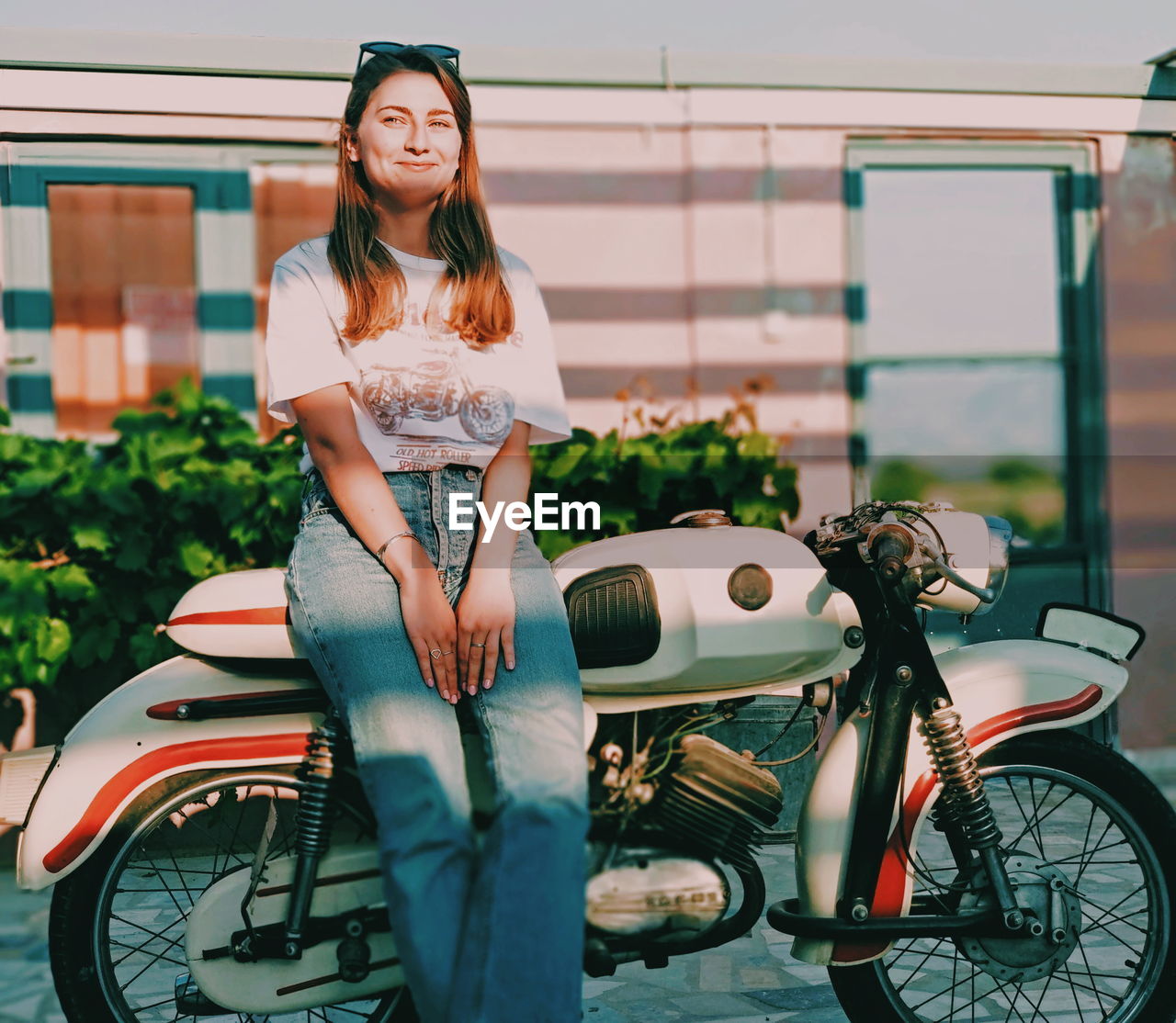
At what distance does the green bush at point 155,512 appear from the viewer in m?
3.85

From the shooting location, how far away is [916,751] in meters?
2.30

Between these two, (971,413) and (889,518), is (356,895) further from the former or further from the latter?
(971,413)

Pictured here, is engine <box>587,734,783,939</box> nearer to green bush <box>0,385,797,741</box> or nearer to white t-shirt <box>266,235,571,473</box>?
white t-shirt <box>266,235,571,473</box>

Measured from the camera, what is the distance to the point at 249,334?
509 centimetres

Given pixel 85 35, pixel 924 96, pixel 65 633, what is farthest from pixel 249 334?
pixel 924 96

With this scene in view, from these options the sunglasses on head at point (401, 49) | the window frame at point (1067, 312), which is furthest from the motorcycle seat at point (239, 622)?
the window frame at point (1067, 312)

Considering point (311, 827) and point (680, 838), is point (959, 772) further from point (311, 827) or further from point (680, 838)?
point (311, 827)

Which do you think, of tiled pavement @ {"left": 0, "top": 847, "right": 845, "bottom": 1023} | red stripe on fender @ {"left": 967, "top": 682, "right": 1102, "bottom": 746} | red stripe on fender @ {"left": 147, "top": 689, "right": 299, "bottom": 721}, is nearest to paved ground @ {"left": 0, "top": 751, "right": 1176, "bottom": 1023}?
tiled pavement @ {"left": 0, "top": 847, "right": 845, "bottom": 1023}

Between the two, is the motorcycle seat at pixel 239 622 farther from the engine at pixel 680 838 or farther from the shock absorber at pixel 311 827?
the engine at pixel 680 838

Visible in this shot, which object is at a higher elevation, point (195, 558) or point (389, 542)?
point (389, 542)

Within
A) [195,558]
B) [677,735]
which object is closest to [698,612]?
[677,735]

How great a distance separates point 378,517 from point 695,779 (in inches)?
28.6

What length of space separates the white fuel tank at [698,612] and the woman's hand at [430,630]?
24 cm

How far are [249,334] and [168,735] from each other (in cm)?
322
